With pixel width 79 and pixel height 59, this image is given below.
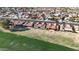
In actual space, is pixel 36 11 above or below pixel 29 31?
above

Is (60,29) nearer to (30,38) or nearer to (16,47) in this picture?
(30,38)

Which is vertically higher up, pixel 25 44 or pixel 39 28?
pixel 39 28

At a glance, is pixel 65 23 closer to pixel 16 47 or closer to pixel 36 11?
pixel 36 11

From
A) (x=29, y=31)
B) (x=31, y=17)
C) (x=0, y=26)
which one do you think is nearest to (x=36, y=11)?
(x=31, y=17)
